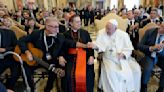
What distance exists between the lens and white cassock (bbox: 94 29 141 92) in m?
3.70

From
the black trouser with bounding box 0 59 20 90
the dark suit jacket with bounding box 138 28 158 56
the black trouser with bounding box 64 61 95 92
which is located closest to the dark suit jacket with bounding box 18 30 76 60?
the black trouser with bounding box 64 61 95 92

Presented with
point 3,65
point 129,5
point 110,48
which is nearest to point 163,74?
point 110,48

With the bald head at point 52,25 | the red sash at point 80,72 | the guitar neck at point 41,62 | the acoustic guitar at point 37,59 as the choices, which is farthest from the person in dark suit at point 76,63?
the bald head at point 52,25

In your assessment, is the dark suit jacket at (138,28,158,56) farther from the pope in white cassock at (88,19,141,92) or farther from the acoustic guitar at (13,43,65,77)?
the acoustic guitar at (13,43,65,77)

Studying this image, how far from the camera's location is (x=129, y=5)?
27.7m

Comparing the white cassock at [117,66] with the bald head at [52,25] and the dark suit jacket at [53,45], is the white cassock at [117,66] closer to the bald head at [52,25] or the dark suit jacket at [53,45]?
the dark suit jacket at [53,45]

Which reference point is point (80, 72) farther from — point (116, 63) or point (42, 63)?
point (116, 63)

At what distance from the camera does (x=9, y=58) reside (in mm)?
3938

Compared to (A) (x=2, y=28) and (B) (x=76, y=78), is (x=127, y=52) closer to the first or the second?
(B) (x=76, y=78)

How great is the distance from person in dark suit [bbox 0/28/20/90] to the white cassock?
129 cm

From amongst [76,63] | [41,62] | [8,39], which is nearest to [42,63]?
[41,62]

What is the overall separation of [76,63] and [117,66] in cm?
65

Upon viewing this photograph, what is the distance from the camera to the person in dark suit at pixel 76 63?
141 inches

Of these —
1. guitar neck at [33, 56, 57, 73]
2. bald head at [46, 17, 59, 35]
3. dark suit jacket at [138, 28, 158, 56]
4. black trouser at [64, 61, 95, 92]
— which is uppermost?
bald head at [46, 17, 59, 35]
